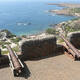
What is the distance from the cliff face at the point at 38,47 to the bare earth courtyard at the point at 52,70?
1.20 feet


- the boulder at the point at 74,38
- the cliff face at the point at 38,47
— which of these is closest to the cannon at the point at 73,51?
the boulder at the point at 74,38

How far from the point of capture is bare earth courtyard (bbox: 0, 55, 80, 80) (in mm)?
5047

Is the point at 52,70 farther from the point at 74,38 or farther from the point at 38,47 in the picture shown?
the point at 74,38

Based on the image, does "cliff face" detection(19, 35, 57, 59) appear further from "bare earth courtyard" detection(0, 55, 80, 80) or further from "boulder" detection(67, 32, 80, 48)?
"boulder" detection(67, 32, 80, 48)

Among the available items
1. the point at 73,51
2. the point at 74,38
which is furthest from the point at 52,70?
the point at 74,38

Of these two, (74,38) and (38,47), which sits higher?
(74,38)

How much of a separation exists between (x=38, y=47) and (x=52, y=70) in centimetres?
134

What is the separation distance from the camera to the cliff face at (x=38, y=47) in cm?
625

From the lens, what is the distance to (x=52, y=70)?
5.49 metres

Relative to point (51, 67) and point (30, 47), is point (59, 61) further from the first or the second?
point (30, 47)

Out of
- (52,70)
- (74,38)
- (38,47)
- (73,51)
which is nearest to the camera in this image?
(52,70)

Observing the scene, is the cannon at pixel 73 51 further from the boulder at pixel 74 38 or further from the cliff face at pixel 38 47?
the cliff face at pixel 38 47

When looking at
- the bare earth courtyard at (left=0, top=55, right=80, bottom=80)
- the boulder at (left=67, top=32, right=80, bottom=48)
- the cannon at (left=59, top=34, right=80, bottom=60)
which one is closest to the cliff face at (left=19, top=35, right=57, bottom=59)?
the bare earth courtyard at (left=0, top=55, right=80, bottom=80)

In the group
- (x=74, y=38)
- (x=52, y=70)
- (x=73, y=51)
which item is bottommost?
(x=52, y=70)
